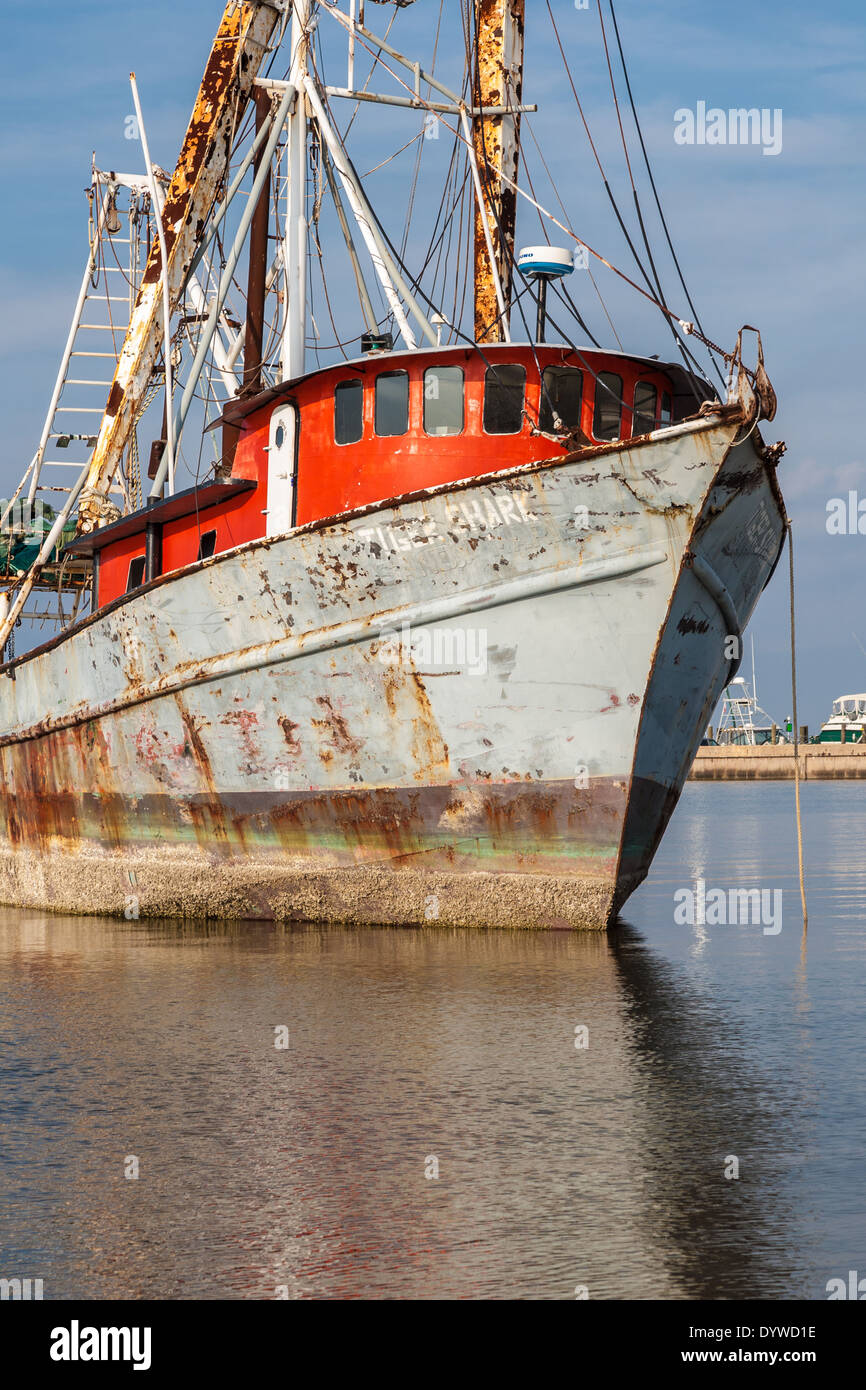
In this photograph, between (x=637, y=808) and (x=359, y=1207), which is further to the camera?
(x=637, y=808)

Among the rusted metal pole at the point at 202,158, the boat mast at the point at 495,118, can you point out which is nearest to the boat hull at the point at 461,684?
the rusted metal pole at the point at 202,158

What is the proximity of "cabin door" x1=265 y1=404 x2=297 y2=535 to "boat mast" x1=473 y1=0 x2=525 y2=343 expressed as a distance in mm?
4120

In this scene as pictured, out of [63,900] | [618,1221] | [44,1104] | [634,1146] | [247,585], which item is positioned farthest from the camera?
[63,900]

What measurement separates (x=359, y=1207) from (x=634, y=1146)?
1.55 metres

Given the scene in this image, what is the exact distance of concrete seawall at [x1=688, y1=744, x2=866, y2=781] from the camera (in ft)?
324

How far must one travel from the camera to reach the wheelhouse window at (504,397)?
14.2 meters

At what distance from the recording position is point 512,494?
42.1ft

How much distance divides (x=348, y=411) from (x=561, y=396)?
2258mm

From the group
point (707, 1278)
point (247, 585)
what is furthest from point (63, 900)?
point (707, 1278)

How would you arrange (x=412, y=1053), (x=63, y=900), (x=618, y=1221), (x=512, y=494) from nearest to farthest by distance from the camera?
(x=618, y=1221) → (x=412, y=1053) → (x=512, y=494) → (x=63, y=900)

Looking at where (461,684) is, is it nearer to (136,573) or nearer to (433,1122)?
(433,1122)

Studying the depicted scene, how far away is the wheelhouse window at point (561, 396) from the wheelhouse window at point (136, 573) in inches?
259

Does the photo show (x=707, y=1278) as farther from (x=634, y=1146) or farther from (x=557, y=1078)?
(x=557, y=1078)

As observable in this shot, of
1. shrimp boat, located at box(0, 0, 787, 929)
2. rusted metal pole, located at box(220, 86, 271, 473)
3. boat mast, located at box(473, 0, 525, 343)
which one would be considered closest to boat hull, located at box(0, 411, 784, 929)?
Answer: shrimp boat, located at box(0, 0, 787, 929)
